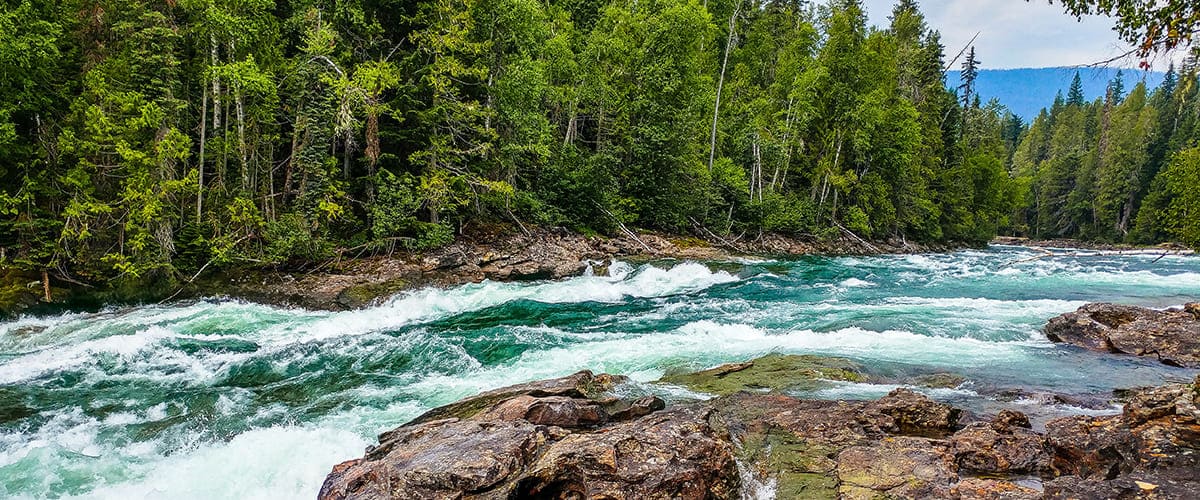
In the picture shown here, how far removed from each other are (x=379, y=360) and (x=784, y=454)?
291 inches

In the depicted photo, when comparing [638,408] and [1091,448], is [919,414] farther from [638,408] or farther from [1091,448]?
[638,408]

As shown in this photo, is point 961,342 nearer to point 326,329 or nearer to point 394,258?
point 326,329

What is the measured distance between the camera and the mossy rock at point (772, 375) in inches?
295

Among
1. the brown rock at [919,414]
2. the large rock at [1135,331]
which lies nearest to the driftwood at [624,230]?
the large rock at [1135,331]

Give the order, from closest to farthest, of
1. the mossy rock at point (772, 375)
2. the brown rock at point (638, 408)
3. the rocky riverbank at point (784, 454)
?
the rocky riverbank at point (784, 454), the brown rock at point (638, 408), the mossy rock at point (772, 375)

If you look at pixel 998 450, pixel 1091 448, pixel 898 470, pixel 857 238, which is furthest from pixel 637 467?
pixel 857 238

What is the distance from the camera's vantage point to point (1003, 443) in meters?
4.91

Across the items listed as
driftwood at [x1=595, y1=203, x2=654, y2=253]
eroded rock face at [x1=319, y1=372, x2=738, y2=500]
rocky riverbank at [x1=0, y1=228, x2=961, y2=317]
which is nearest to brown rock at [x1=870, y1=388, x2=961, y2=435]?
eroded rock face at [x1=319, y1=372, x2=738, y2=500]

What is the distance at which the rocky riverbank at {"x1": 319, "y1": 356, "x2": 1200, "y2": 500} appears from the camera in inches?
163

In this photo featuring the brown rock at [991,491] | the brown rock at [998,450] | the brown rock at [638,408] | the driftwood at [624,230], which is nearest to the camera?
the brown rock at [991,491]

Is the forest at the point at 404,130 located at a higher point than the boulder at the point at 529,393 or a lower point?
higher

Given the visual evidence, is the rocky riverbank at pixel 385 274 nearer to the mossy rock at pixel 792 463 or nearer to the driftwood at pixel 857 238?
the mossy rock at pixel 792 463

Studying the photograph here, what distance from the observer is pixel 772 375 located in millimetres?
8055

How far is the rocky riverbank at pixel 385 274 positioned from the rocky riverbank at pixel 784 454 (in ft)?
32.5
